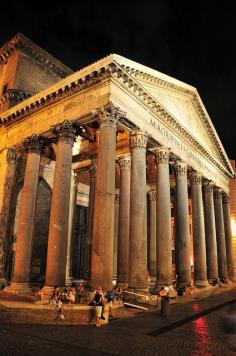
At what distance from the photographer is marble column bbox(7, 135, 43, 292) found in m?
14.3

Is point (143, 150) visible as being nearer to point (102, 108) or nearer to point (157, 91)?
point (102, 108)

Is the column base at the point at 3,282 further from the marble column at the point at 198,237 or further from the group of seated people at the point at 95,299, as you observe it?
the marble column at the point at 198,237

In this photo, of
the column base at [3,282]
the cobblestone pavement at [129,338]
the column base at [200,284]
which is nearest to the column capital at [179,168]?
the column base at [200,284]

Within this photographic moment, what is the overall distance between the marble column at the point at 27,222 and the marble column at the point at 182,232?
27.8 feet

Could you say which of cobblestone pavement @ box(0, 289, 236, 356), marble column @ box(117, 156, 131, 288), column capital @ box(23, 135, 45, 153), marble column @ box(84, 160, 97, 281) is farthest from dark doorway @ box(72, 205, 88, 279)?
cobblestone pavement @ box(0, 289, 236, 356)

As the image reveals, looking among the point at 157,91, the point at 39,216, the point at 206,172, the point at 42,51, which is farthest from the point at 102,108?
the point at 42,51

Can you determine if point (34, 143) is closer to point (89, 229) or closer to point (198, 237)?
point (89, 229)

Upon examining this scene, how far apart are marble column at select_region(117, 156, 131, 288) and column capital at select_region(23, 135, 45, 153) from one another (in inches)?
205

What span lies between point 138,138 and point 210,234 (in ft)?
38.1

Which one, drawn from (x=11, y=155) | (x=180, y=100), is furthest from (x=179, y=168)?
(x=11, y=155)

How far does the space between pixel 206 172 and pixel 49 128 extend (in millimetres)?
13317

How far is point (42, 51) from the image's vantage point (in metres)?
23.8

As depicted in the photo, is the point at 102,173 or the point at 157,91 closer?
the point at 102,173

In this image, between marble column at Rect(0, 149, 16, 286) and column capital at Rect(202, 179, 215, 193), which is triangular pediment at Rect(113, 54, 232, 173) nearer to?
column capital at Rect(202, 179, 215, 193)
